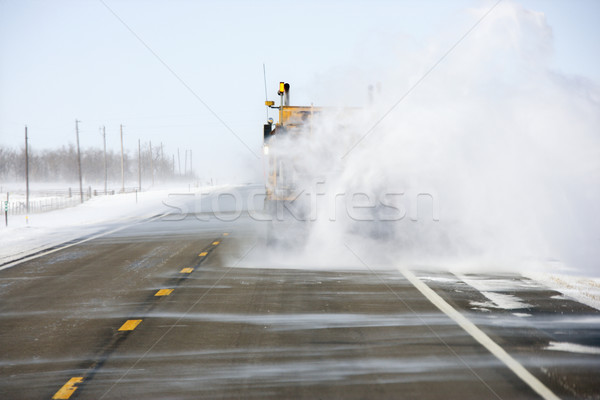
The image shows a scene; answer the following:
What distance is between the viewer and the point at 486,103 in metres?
14.3

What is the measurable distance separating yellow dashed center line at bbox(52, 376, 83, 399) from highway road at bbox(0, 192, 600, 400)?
0.6 inches

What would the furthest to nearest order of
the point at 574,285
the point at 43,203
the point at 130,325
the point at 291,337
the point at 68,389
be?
the point at 43,203 < the point at 574,285 < the point at 130,325 < the point at 291,337 < the point at 68,389

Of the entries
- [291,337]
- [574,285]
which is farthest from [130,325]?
[574,285]

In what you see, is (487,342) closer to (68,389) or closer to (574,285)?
(68,389)

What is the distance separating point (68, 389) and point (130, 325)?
2101mm

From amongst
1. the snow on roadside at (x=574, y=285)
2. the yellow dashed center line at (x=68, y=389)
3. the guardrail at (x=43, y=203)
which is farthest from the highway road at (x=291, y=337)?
the guardrail at (x=43, y=203)

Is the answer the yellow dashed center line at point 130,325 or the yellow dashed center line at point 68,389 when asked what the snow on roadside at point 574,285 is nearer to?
the yellow dashed center line at point 130,325

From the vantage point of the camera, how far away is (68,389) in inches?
187

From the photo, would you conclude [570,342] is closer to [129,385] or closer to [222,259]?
[129,385]

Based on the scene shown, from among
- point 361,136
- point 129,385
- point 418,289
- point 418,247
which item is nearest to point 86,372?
point 129,385

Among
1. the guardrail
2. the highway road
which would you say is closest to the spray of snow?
the highway road

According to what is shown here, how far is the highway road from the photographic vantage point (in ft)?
15.6

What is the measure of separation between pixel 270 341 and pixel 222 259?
667cm

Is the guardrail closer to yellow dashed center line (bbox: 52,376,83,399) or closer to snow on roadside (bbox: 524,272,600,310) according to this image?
snow on roadside (bbox: 524,272,600,310)
